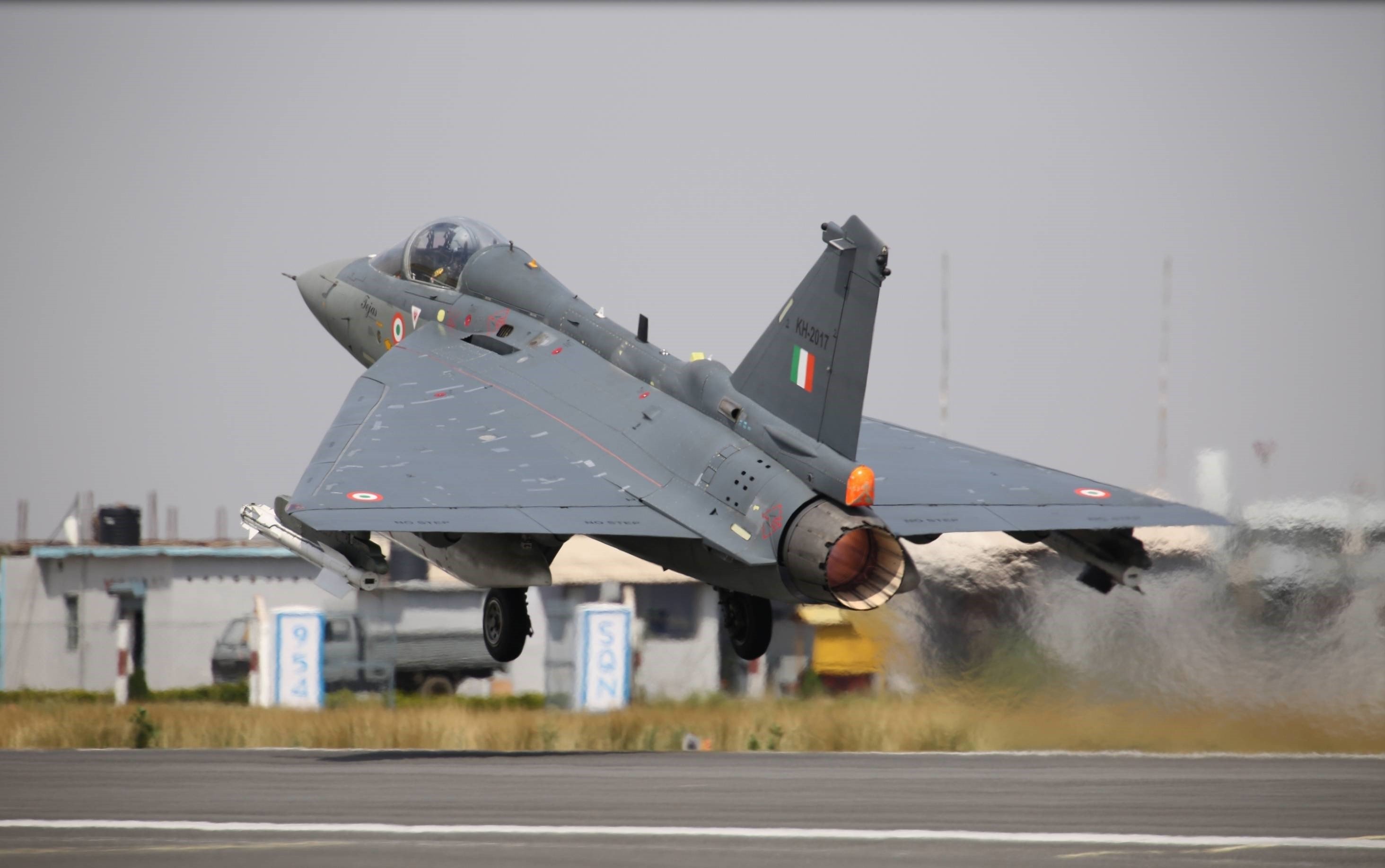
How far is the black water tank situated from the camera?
148 feet

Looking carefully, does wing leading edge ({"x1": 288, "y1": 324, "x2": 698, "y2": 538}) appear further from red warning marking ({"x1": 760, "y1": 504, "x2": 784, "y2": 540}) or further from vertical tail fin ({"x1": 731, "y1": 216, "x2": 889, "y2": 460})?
vertical tail fin ({"x1": 731, "y1": 216, "x2": 889, "y2": 460})

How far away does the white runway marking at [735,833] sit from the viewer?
15.9 metres

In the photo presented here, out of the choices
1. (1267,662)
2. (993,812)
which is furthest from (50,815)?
(1267,662)

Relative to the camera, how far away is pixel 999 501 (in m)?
20.6

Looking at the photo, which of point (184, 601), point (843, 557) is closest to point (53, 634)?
point (184, 601)

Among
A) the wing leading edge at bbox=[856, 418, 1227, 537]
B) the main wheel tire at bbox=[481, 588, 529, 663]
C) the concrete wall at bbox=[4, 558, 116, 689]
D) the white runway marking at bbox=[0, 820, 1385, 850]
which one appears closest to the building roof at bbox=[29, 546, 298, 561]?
the concrete wall at bbox=[4, 558, 116, 689]

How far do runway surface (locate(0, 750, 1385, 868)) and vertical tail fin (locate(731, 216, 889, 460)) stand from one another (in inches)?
167

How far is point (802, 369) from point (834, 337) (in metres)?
0.58

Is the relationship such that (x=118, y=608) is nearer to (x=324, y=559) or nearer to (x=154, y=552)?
(x=154, y=552)

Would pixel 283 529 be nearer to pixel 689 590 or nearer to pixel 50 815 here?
pixel 50 815

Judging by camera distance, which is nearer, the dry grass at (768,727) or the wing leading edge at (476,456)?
the wing leading edge at (476,456)

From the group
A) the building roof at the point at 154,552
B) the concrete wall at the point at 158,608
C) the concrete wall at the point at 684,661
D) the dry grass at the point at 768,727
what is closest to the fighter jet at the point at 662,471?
the dry grass at the point at 768,727

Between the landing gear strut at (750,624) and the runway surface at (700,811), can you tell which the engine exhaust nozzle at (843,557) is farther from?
the landing gear strut at (750,624)

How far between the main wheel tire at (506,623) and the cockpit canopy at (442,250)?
17.2 ft
